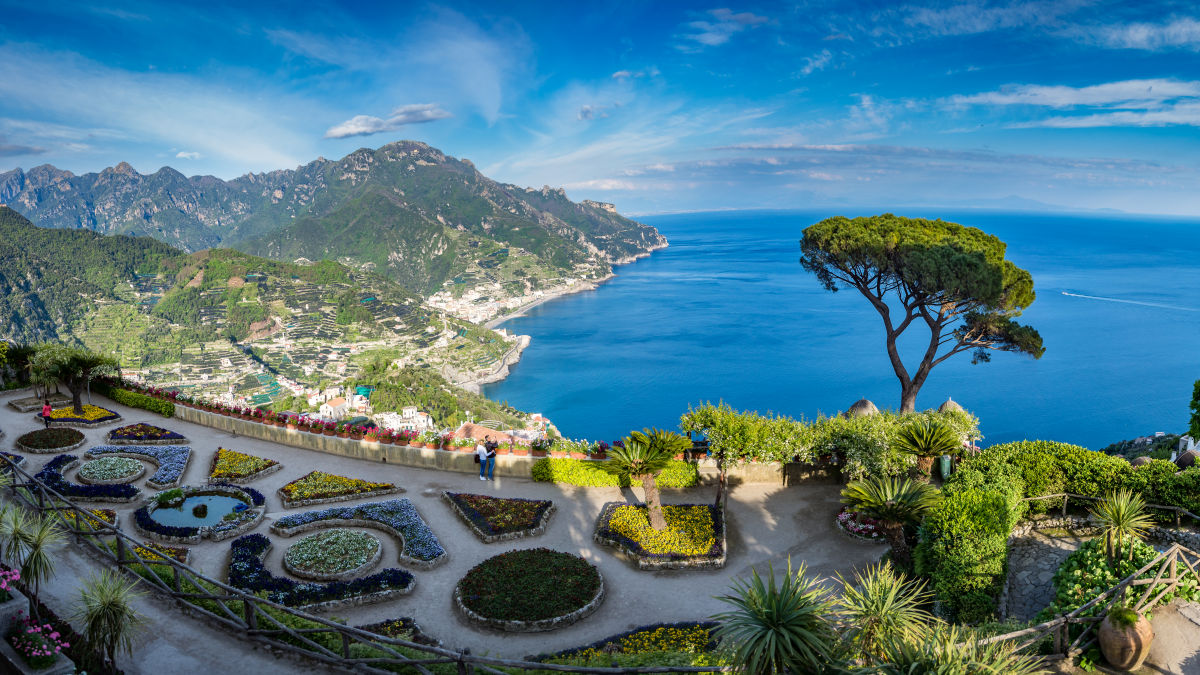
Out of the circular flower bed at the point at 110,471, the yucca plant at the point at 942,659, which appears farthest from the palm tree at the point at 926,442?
the circular flower bed at the point at 110,471

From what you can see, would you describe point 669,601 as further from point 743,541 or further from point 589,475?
point 589,475

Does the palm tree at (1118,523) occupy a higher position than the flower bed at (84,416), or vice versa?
the palm tree at (1118,523)

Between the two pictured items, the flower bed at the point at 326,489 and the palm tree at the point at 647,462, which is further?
the flower bed at the point at 326,489

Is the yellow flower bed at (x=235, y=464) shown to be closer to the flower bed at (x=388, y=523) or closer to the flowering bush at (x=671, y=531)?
the flower bed at (x=388, y=523)

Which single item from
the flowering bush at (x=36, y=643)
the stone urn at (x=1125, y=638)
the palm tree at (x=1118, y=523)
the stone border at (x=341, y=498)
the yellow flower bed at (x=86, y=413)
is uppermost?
the palm tree at (x=1118, y=523)

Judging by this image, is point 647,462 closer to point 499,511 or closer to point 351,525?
point 499,511

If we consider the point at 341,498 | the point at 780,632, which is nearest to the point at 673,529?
the point at 780,632

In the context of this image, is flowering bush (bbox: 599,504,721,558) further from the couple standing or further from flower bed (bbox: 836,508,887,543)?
the couple standing

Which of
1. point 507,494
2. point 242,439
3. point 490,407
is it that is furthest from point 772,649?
point 490,407
